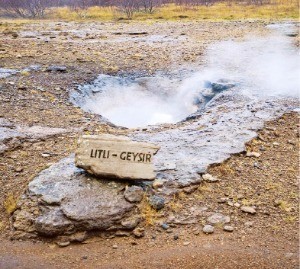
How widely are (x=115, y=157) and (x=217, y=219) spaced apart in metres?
1.07

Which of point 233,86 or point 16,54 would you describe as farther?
point 16,54

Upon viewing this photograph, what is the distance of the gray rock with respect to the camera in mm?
3551

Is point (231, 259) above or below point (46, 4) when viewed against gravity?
below

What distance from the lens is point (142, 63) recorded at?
28.9ft

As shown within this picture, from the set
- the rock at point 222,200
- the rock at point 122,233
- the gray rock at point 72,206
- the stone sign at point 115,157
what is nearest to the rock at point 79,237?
the gray rock at point 72,206

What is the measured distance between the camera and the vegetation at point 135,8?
23234 mm

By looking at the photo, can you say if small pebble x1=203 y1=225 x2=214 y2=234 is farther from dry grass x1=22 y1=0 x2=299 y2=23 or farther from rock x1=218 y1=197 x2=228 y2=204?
dry grass x1=22 y1=0 x2=299 y2=23

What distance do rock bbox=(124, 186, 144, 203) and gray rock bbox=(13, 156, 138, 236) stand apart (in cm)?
4

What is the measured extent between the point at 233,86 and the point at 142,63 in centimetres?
248

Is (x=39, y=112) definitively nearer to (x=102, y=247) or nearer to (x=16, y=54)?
(x=102, y=247)

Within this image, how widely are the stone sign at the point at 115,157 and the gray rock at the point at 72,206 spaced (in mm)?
135

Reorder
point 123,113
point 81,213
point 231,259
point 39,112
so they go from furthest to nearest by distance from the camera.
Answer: point 123,113, point 39,112, point 81,213, point 231,259

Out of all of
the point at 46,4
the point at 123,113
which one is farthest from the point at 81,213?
the point at 46,4

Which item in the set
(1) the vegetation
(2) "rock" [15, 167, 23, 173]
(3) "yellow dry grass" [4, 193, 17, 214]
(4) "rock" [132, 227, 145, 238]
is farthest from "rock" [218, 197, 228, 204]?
(1) the vegetation
